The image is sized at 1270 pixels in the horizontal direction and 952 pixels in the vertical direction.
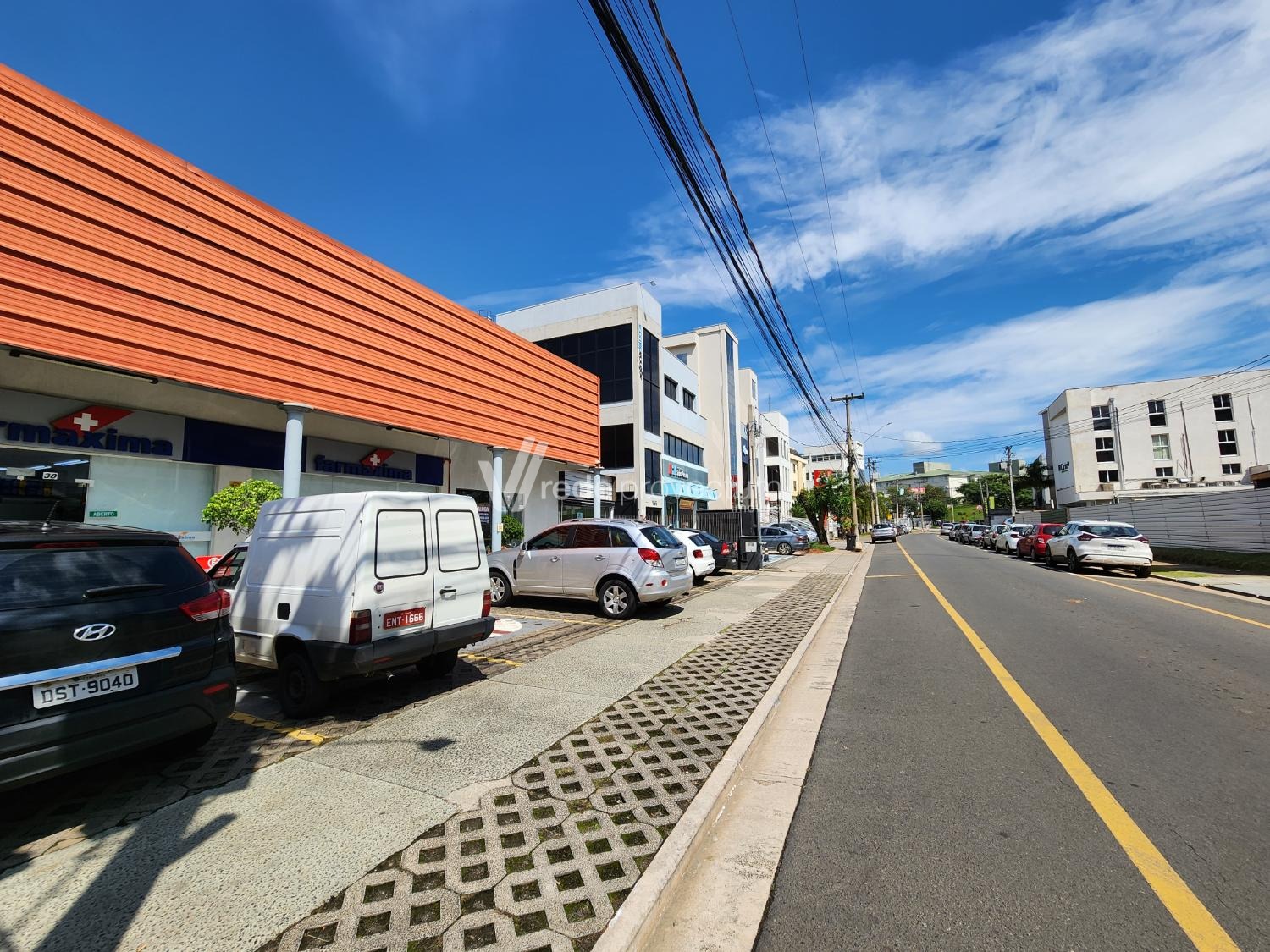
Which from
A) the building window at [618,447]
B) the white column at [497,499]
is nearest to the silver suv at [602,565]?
the white column at [497,499]

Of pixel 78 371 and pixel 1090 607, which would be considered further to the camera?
pixel 1090 607

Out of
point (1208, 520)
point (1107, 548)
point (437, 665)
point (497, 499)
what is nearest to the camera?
point (437, 665)

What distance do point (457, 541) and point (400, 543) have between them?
691 millimetres

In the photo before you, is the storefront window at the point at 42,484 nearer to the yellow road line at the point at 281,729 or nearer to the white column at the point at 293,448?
the white column at the point at 293,448

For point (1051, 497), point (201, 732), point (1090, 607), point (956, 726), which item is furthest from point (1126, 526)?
point (1051, 497)

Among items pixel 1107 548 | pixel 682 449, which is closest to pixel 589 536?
pixel 1107 548

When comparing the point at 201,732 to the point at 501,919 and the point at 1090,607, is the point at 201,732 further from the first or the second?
the point at 1090,607

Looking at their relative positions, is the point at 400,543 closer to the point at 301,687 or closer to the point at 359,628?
the point at 359,628

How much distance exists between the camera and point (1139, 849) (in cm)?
284

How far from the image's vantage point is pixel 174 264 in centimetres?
886

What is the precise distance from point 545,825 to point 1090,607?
37.4ft

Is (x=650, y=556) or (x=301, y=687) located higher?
(x=650, y=556)

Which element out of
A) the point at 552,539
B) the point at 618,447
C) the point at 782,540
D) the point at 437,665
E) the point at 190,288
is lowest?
the point at 437,665

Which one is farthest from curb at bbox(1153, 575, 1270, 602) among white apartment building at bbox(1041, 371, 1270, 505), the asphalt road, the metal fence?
white apartment building at bbox(1041, 371, 1270, 505)
